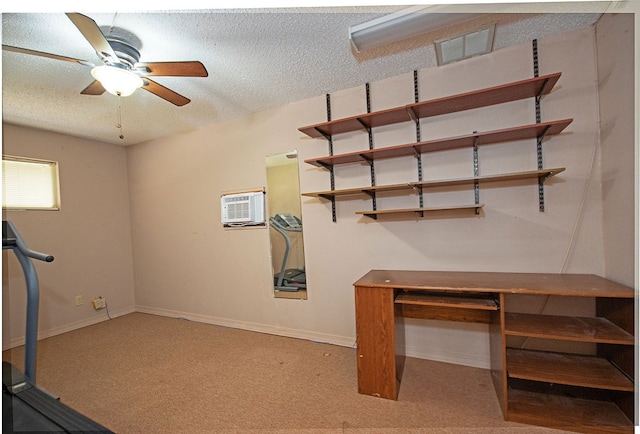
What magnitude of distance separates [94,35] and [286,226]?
202 cm

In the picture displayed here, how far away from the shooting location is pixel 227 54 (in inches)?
81.0

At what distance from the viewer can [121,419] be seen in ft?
6.13

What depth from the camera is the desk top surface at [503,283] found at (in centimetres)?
161

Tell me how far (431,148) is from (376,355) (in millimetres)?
1581

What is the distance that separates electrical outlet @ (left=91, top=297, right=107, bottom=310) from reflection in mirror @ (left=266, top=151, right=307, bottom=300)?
2.41 metres

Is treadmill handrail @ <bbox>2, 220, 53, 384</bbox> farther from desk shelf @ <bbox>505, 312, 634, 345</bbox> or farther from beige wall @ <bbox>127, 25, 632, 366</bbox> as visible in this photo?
desk shelf @ <bbox>505, 312, 634, 345</bbox>

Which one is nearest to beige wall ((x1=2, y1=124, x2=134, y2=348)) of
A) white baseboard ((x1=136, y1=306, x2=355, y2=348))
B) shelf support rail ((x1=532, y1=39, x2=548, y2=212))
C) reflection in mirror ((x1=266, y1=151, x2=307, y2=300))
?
white baseboard ((x1=136, y1=306, x2=355, y2=348))

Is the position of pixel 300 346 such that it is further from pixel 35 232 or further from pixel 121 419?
pixel 35 232

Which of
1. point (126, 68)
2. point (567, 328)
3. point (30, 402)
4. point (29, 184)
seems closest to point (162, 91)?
point (126, 68)

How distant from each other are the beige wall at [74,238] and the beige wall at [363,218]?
22cm

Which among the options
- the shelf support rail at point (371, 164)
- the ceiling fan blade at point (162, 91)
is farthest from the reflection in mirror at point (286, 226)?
the ceiling fan blade at point (162, 91)

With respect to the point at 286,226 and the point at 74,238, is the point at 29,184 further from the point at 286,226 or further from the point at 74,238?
the point at 286,226

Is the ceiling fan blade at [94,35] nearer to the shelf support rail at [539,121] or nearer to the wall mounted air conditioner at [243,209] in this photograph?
the wall mounted air conditioner at [243,209]

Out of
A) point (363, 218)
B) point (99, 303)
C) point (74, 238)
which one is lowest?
point (99, 303)
